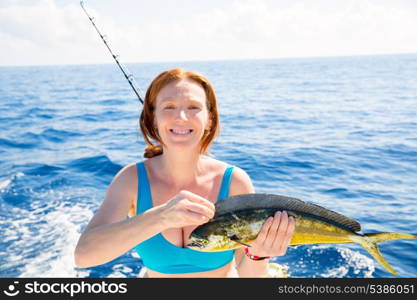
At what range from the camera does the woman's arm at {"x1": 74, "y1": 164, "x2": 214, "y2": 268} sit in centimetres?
209

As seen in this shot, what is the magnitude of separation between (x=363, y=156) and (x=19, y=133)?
14.0m

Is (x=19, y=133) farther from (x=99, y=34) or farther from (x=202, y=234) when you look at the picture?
(x=202, y=234)

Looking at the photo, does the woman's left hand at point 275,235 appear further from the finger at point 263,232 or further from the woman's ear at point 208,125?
the woman's ear at point 208,125

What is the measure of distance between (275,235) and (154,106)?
127 cm

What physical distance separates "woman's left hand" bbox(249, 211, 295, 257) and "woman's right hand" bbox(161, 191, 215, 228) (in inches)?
17.3

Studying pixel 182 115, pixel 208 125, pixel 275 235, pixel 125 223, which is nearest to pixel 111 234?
pixel 125 223

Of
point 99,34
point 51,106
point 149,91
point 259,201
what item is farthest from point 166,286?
point 51,106

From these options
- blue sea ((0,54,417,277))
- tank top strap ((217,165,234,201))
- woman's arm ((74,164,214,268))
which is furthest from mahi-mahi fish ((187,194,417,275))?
blue sea ((0,54,417,277))

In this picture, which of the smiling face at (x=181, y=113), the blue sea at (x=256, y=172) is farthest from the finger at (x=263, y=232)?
the blue sea at (x=256, y=172)

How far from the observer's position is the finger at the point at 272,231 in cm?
231

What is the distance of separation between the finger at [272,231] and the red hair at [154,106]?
0.97 m

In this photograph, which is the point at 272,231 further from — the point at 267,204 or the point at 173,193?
the point at 173,193

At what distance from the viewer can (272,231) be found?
Answer: 234 centimetres

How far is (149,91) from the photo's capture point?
110 inches
